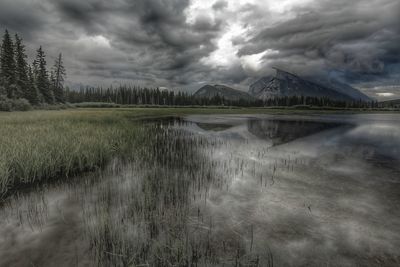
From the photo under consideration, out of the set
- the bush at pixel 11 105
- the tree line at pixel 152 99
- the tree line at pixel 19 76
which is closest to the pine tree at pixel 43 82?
the tree line at pixel 19 76

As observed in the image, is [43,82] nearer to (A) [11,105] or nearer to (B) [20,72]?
(B) [20,72]

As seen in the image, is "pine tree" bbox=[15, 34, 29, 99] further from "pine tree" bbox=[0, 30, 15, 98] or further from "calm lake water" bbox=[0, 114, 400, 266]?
"calm lake water" bbox=[0, 114, 400, 266]

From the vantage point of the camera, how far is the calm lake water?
12.3 feet

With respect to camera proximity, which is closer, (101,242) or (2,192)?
(101,242)

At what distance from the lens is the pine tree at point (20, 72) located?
160 feet

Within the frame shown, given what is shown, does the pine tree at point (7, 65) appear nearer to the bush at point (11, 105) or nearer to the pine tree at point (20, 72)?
the pine tree at point (20, 72)

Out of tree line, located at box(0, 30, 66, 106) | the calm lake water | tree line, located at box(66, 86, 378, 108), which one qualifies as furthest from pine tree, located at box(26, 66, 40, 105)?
tree line, located at box(66, 86, 378, 108)

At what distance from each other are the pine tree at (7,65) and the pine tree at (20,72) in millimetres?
1638

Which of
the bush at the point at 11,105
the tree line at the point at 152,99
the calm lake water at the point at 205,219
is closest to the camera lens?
the calm lake water at the point at 205,219

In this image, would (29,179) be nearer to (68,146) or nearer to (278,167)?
(68,146)

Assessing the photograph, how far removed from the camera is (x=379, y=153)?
14.0 meters

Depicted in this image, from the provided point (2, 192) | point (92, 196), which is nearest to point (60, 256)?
point (92, 196)

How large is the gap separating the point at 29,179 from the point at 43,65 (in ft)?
262

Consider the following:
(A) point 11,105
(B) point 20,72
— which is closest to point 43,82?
(B) point 20,72
